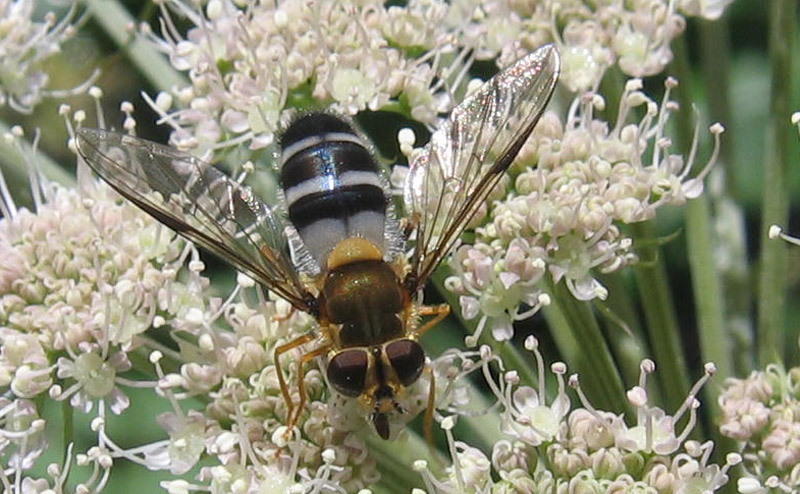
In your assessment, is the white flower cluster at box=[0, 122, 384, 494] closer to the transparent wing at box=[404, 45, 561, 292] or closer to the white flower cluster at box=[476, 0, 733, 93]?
the transparent wing at box=[404, 45, 561, 292]

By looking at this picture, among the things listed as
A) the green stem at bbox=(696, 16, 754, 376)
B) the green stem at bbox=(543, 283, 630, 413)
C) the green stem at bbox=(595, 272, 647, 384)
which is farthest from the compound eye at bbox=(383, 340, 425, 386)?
the green stem at bbox=(696, 16, 754, 376)

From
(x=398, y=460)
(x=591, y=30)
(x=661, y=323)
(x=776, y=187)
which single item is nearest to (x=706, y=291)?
(x=661, y=323)

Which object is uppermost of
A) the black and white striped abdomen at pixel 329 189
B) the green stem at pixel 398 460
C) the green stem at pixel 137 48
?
the green stem at pixel 137 48

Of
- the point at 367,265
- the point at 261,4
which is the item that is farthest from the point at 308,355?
the point at 261,4

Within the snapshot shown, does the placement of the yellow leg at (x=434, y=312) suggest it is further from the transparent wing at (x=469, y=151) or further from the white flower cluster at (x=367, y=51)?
the white flower cluster at (x=367, y=51)

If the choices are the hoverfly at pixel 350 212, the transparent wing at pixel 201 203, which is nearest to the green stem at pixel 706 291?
the hoverfly at pixel 350 212

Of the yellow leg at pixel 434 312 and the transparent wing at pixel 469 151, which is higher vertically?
the transparent wing at pixel 469 151

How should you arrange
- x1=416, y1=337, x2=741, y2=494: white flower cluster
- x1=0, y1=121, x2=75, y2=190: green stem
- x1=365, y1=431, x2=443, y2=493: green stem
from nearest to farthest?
x1=416, y1=337, x2=741, y2=494: white flower cluster
x1=365, y1=431, x2=443, y2=493: green stem
x1=0, y1=121, x2=75, y2=190: green stem
